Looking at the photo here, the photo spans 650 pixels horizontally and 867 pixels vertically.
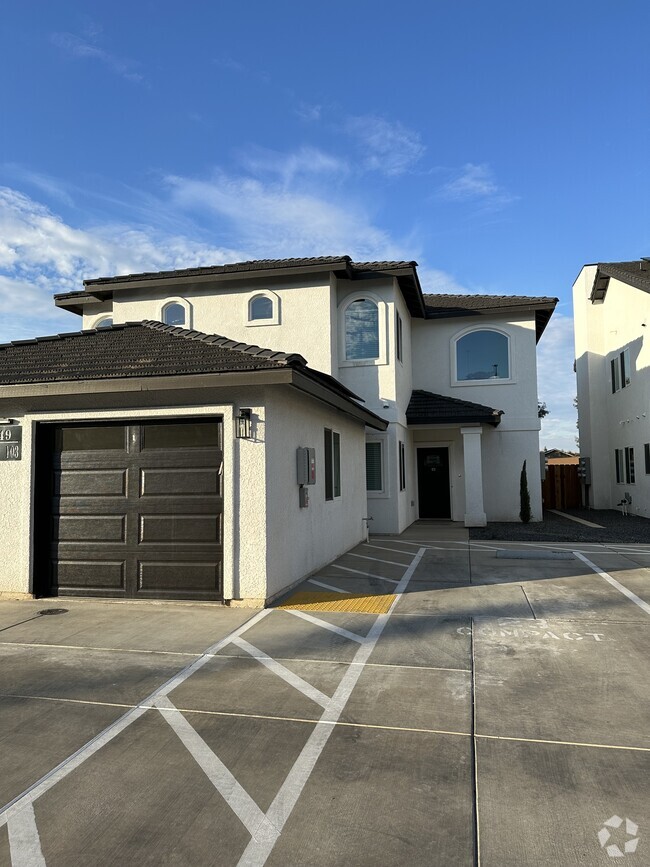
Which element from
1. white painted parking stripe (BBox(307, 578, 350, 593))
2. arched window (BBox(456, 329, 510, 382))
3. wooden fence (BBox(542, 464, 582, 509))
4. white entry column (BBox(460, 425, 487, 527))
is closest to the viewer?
white painted parking stripe (BBox(307, 578, 350, 593))

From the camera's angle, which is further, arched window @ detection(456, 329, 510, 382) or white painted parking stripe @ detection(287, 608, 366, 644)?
arched window @ detection(456, 329, 510, 382)

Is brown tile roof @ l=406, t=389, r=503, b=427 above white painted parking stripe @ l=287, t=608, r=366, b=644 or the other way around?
above

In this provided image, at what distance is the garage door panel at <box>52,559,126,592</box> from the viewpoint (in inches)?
308

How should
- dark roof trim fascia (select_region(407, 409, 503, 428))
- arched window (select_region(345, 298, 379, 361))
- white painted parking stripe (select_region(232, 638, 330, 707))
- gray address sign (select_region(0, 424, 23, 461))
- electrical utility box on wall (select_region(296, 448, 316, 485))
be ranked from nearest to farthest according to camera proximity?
white painted parking stripe (select_region(232, 638, 330, 707)), gray address sign (select_region(0, 424, 23, 461)), electrical utility box on wall (select_region(296, 448, 316, 485)), arched window (select_region(345, 298, 379, 361)), dark roof trim fascia (select_region(407, 409, 503, 428))

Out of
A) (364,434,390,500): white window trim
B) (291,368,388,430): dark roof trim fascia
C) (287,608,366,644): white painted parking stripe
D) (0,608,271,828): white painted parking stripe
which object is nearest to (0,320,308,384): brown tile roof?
(291,368,388,430): dark roof trim fascia

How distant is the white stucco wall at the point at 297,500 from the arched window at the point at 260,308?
4816 mm

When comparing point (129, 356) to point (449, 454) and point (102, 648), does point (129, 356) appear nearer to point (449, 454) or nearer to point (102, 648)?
point (102, 648)

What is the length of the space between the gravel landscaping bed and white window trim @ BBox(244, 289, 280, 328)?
739cm

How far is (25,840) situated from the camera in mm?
2836

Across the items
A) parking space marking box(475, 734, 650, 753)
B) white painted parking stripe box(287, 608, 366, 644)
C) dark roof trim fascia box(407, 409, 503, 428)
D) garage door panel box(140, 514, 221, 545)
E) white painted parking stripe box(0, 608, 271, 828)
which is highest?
dark roof trim fascia box(407, 409, 503, 428)

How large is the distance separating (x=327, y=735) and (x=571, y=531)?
13.2m

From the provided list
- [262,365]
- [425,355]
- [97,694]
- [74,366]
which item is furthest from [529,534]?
[97,694]

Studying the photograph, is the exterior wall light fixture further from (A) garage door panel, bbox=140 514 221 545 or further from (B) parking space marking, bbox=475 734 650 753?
(B) parking space marking, bbox=475 734 650 753

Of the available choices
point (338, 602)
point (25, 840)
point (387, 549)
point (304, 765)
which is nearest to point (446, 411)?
point (387, 549)
